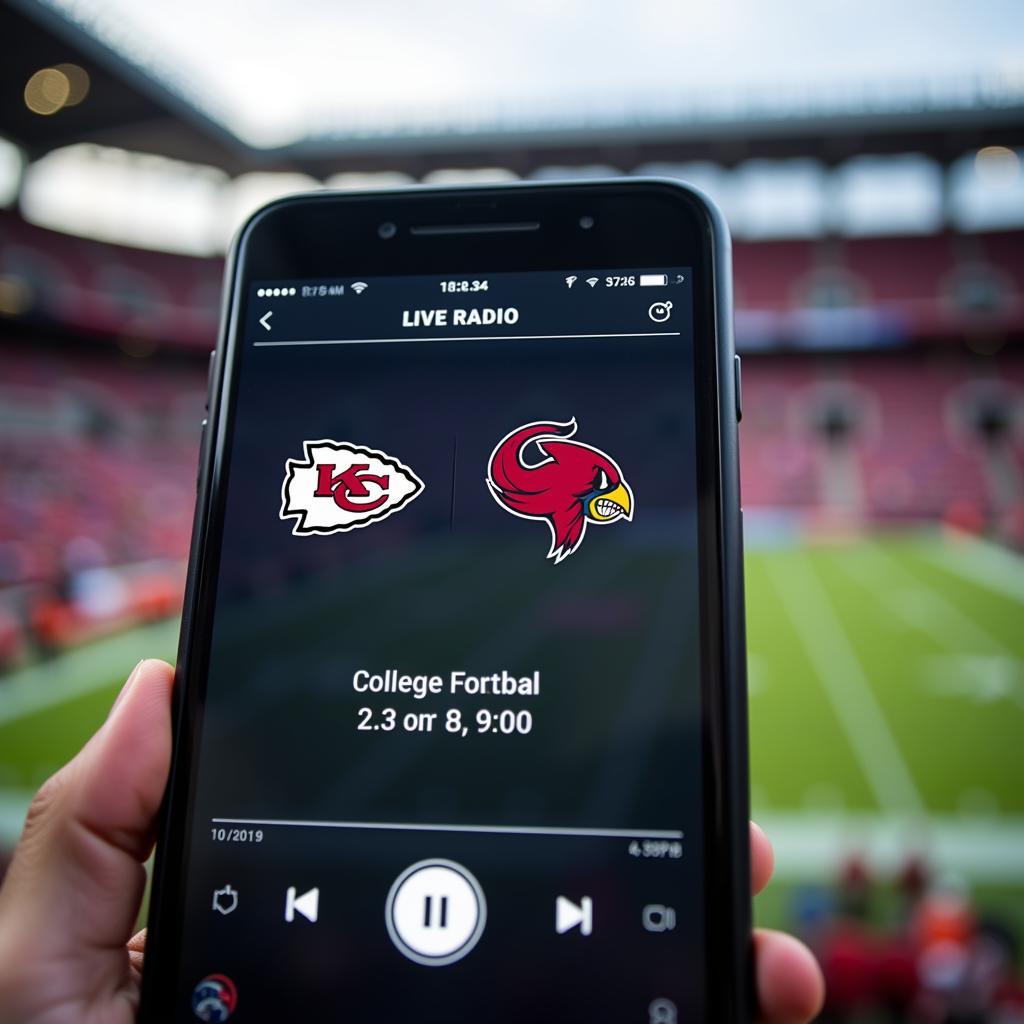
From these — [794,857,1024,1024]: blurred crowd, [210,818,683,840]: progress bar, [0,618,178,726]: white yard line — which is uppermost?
[0,618,178,726]: white yard line

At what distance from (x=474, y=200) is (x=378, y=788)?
0.91 m

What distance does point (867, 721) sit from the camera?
8.35 m

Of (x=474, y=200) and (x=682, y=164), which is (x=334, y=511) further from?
(x=682, y=164)

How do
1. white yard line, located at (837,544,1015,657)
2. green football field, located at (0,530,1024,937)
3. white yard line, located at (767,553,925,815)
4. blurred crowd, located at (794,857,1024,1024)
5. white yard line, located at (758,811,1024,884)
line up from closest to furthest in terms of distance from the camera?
blurred crowd, located at (794,857,1024,1024)
white yard line, located at (758,811,1024,884)
green football field, located at (0,530,1024,937)
white yard line, located at (767,553,925,815)
white yard line, located at (837,544,1015,657)

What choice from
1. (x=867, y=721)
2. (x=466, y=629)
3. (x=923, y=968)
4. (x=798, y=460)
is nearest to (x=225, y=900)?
(x=466, y=629)

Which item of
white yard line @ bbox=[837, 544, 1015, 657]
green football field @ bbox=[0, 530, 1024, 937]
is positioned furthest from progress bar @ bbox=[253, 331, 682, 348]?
white yard line @ bbox=[837, 544, 1015, 657]

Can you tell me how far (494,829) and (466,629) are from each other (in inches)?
11.5

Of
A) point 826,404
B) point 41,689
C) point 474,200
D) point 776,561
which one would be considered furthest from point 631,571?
point 826,404

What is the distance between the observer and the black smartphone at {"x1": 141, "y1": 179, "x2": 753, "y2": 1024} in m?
1.06

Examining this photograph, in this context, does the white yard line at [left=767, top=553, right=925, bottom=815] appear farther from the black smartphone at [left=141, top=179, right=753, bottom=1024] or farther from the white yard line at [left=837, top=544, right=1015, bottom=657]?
the black smartphone at [left=141, top=179, right=753, bottom=1024]

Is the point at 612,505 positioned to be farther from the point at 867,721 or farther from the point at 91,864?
the point at 867,721

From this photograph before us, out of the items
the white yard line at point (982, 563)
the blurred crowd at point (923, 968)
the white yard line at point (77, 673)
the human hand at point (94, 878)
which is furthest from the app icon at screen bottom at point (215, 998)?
the white yard line at point (982, 563)

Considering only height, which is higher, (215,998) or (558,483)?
(558,483)

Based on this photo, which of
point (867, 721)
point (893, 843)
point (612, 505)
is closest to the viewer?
point (612, 505)
